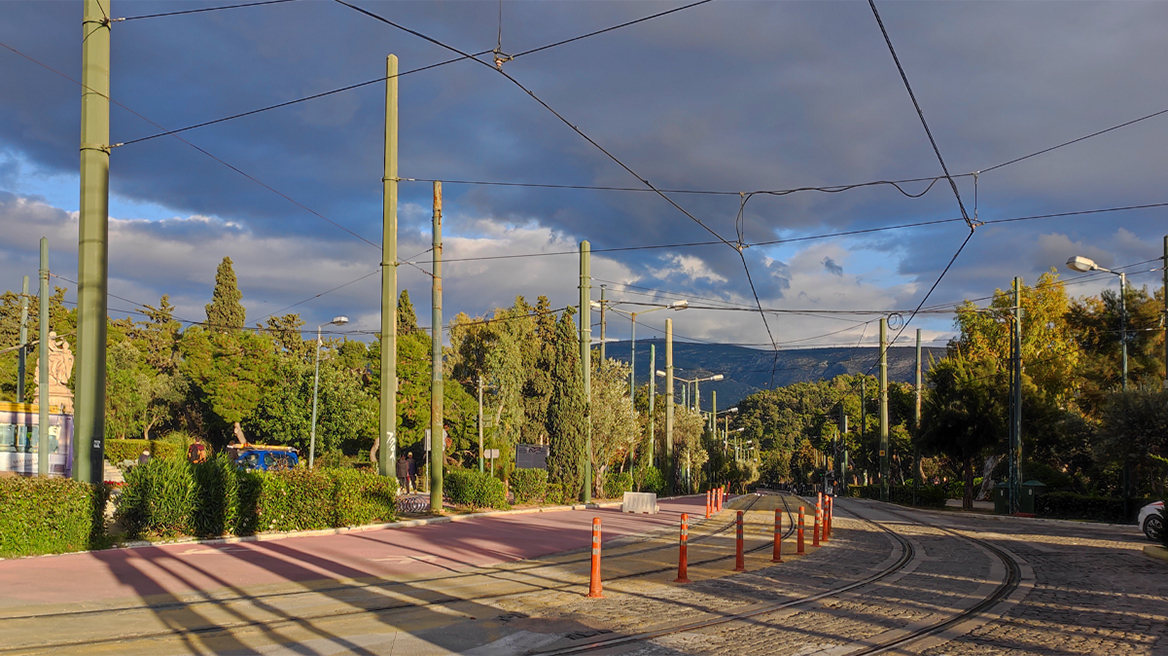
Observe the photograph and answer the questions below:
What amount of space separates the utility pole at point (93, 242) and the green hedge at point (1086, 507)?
34158mm

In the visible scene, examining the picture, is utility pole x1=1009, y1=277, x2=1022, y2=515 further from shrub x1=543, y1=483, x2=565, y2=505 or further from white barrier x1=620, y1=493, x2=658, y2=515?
shrub x1=543, y1=483, x2=565, y2=505

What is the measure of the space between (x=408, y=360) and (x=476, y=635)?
166 ft

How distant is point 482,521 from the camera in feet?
81.6

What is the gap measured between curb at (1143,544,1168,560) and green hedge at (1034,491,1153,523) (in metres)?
16.2

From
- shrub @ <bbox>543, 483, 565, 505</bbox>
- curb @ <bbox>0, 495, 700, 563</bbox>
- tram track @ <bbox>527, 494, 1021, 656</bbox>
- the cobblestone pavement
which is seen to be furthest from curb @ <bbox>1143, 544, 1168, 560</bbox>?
shrub @ <bbox>543, 483, 565, 505</bbox>

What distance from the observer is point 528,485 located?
109ft

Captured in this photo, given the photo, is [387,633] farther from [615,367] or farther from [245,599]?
[615,367]

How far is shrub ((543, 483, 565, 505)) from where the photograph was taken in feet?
114

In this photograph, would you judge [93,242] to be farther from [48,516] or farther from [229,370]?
[229,370]

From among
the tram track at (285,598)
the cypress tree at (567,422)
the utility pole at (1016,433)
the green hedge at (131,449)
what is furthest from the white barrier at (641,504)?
the green hedge at (131,449)

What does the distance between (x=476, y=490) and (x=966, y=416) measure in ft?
95.1

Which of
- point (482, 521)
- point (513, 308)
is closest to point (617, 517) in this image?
point (482, 521)

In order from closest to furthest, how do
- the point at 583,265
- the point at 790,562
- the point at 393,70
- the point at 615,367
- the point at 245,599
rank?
the point at 245,599, the point at 790,562, the point at 393,70, the point at 583,265, the point at 615,367

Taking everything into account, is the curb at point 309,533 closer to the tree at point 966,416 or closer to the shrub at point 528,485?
the shrub at point 528,485
